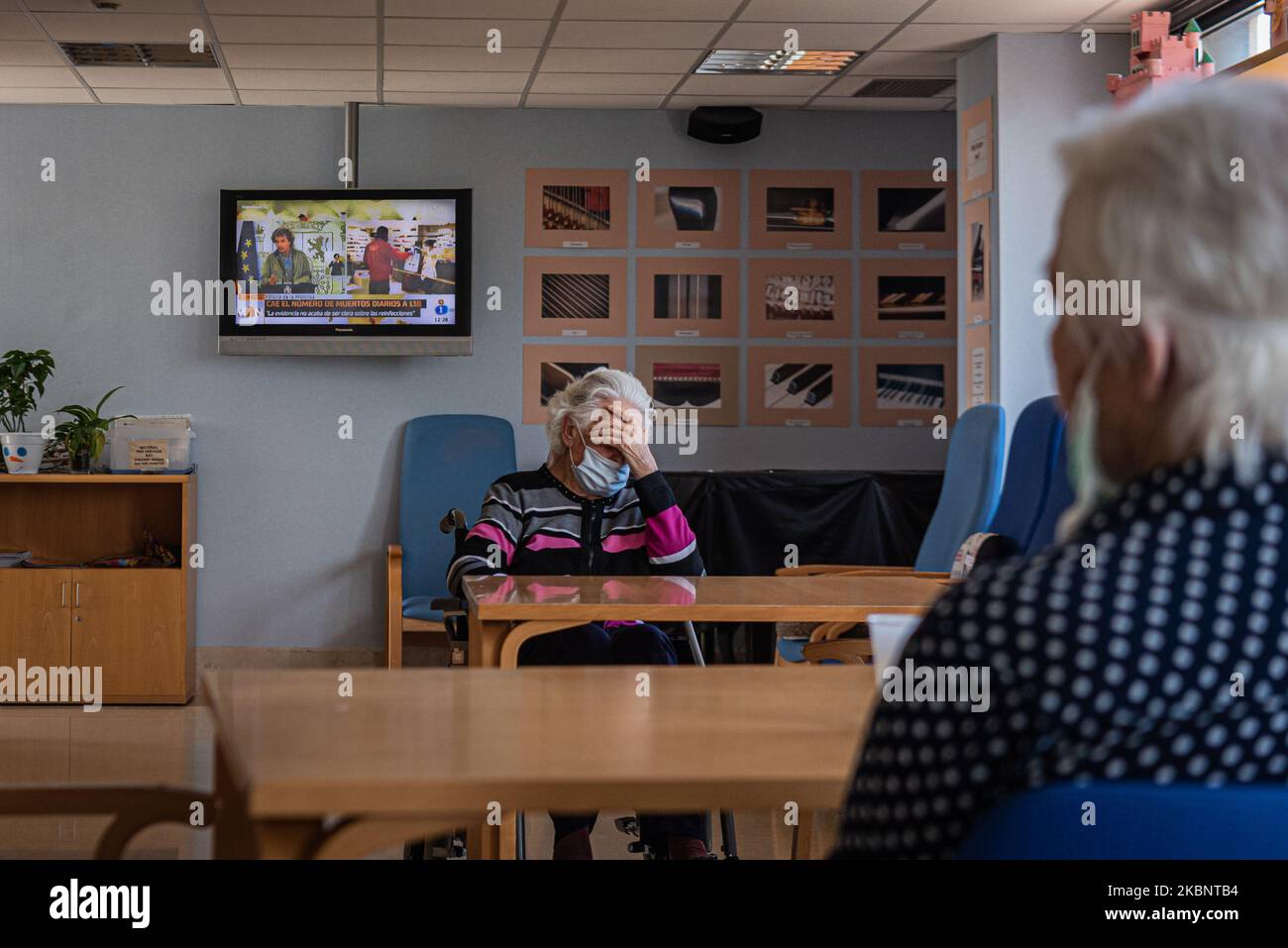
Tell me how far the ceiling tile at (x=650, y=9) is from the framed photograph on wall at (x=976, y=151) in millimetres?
1145

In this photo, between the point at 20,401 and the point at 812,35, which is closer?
the point at 812,35

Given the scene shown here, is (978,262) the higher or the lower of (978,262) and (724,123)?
the lower

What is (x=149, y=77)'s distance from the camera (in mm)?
5359

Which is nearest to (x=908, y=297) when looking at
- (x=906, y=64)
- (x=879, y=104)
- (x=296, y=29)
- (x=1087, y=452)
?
(x=879, y=104)

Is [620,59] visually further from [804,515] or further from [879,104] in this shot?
[804,515]

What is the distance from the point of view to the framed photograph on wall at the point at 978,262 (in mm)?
4980

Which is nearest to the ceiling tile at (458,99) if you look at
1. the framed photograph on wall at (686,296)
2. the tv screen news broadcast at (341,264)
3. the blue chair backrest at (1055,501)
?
the tv screen news broadcast at (341,264)

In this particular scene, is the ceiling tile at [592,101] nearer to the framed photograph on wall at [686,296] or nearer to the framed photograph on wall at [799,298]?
the framed photograph on wall at [686,296]

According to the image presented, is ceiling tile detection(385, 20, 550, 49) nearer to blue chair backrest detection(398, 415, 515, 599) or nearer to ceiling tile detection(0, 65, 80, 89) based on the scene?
ceiling tile detection(0, 65, 80, 89)

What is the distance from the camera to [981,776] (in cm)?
81

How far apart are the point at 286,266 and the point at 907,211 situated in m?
2.96

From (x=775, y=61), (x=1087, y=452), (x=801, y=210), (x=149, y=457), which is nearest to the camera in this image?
(x=1087, y=452)

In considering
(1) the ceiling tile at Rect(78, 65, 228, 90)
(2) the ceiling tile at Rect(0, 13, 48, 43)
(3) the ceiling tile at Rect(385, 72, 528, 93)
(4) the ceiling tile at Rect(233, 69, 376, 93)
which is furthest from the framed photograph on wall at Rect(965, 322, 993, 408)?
(2) the ceiling tile at Rect(0, 13, 48, 43)

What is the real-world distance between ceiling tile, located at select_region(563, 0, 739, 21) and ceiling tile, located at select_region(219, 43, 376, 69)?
0.97 metres
